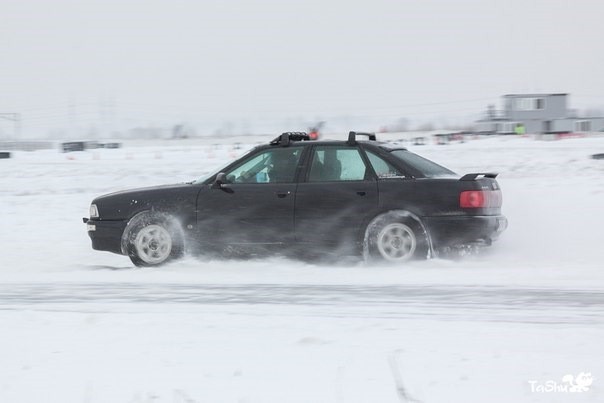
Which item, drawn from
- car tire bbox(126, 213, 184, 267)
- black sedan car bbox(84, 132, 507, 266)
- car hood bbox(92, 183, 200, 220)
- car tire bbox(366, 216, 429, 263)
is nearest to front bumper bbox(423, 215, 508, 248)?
black sedan car bbox(84, 132, 507, 266)

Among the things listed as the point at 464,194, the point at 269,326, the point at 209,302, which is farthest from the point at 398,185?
the point at 269,326

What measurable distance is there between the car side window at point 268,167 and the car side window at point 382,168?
2.75ft

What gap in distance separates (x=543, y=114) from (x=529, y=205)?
5670 centimetres

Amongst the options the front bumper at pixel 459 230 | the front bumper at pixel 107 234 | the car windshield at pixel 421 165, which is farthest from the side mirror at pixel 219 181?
the front bumper at pixel 459 230

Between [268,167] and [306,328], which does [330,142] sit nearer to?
[268,167]

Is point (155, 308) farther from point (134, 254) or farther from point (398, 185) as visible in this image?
point (398, 185)

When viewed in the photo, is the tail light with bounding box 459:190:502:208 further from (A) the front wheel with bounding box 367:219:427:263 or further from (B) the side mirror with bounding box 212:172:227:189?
(B) the side mirror with bounding box 212:172:227:189

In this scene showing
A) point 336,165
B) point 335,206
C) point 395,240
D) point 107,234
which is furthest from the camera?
point 107,234

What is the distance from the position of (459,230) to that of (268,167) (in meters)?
2.28

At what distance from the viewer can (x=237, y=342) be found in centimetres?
518

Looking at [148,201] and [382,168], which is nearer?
[382,168]

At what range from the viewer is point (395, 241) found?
866 cm

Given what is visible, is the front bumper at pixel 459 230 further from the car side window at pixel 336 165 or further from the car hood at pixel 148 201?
the car hood at pixel 148 201

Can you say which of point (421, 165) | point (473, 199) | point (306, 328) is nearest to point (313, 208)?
point (421, 165)
